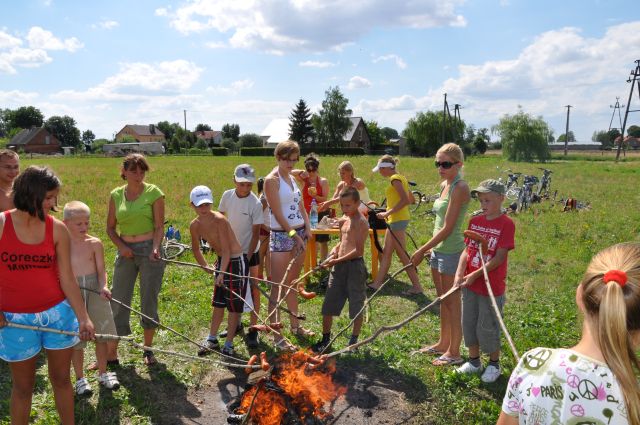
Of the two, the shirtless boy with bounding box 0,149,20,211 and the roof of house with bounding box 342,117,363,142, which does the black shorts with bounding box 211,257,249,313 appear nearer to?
the shirtless boy with bounding box 0,149,20,211

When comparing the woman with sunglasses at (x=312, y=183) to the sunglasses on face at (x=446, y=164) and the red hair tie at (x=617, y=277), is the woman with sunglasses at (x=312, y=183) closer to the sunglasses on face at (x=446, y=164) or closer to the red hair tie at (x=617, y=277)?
the sunglasses on face at (x=446, y=164)

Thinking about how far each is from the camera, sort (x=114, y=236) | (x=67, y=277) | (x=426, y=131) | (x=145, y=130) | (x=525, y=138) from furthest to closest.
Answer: (x=145, y=130)
(x=426, y=131)
(x=525, y=138)
(x=114, y=236)
(x=67, y=277)

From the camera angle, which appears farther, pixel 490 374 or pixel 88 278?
pixel 490 374

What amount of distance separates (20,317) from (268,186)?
2.53m

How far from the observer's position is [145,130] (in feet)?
405

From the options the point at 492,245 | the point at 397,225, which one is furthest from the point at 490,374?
the point at 397,225

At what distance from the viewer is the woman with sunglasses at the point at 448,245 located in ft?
15.0

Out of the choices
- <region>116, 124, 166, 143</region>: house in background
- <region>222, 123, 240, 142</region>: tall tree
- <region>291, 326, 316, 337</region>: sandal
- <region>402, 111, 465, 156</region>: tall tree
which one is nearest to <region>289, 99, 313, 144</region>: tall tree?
<region>402, 111, 465, 156</region>: tall tree

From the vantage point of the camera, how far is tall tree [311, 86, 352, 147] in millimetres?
77500

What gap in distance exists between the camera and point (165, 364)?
16.1 ft

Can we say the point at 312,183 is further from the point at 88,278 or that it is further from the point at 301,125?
the point at 301,125

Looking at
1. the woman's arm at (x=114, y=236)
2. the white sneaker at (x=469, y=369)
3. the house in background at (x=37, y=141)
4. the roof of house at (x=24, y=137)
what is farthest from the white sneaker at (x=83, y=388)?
the roof of house at (x=24, y=137)

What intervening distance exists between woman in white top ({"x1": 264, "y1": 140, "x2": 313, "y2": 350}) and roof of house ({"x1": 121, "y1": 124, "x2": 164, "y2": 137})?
412 ft

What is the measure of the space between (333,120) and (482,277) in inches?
2946
